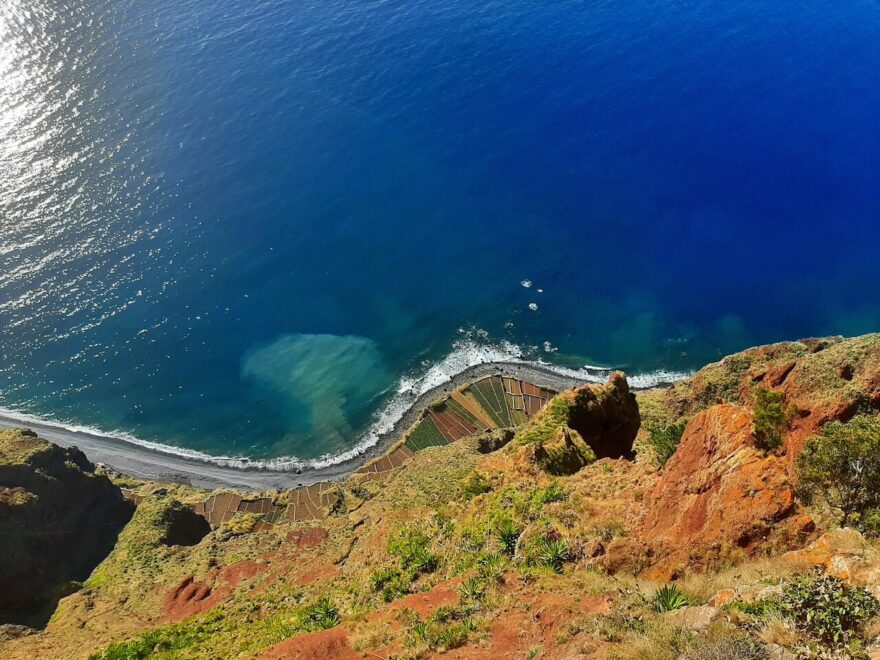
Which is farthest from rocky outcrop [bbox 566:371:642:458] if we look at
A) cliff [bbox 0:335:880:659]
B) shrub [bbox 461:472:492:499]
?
shrub [bbox 461:472:492:499]

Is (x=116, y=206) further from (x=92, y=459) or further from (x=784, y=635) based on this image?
(x=784, y=635)

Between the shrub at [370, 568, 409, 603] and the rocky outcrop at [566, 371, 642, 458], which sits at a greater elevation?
the shrub at [370, 568, 409, 603]

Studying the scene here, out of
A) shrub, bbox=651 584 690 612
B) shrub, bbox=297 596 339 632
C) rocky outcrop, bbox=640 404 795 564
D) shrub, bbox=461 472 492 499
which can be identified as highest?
shrub, bbox=651 584 690 612

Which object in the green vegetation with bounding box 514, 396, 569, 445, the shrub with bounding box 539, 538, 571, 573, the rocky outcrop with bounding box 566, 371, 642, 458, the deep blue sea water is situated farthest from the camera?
the deep blue sea water

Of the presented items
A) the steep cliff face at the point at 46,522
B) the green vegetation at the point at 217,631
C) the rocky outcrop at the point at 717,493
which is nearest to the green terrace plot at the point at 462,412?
the steep cliff face at the point at 46,522

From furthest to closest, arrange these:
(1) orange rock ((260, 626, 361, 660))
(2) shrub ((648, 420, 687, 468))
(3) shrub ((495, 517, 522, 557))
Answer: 1. (2) shrub ((648, 420, 687, 468))
2. (3) shrub ((495, 517, 522, 557))
3. (1) orange rock ((260, 626, 361, 660))

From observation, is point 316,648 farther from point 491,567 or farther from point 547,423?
point 547,423

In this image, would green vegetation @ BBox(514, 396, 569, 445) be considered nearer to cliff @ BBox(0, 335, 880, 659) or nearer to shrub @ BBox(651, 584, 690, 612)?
cliff @ BBox(0, 335, 880, 659)
